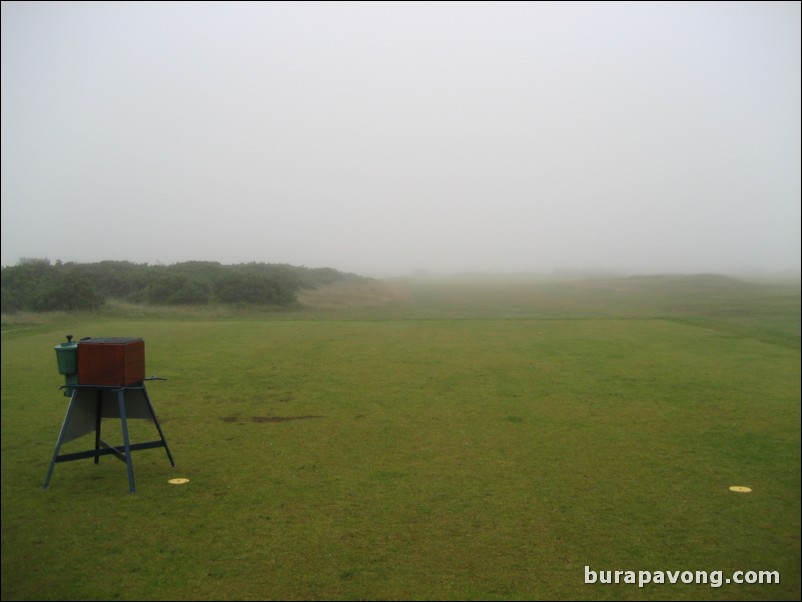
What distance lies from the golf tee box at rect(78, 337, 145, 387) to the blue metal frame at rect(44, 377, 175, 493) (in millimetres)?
58

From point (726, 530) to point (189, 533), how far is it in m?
4.13

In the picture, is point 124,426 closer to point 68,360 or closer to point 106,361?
point 106,361

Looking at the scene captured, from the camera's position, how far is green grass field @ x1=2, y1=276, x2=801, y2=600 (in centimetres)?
356

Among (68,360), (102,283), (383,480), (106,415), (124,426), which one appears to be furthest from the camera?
(383,480)

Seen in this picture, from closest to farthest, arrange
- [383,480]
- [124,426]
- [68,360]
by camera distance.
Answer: [68,360], [124,426], [383,480]

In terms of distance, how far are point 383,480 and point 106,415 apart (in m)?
2.44

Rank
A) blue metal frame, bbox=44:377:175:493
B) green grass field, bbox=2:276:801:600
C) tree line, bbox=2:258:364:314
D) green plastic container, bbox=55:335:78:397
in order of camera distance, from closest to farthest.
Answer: green grass field, bbox=2:276:801:600 < green plastic container, bbox=55:335:78:397 < blue metal frame, bbox=44:377:175:493 < tree line, bbox=2:258:364:314

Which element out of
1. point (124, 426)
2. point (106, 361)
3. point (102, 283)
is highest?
point (102, 283)

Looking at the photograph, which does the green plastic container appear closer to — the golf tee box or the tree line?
the golf tee box

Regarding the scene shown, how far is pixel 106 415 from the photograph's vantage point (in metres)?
4.28

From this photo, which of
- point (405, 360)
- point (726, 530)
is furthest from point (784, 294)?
point (726, 530)

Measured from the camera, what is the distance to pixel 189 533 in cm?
392

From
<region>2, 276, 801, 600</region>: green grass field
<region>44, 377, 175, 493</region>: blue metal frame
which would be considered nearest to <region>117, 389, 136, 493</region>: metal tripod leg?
<region>44, 377, 175, 493</region>: blue metal frame

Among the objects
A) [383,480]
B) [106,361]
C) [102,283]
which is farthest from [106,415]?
[383,480]
